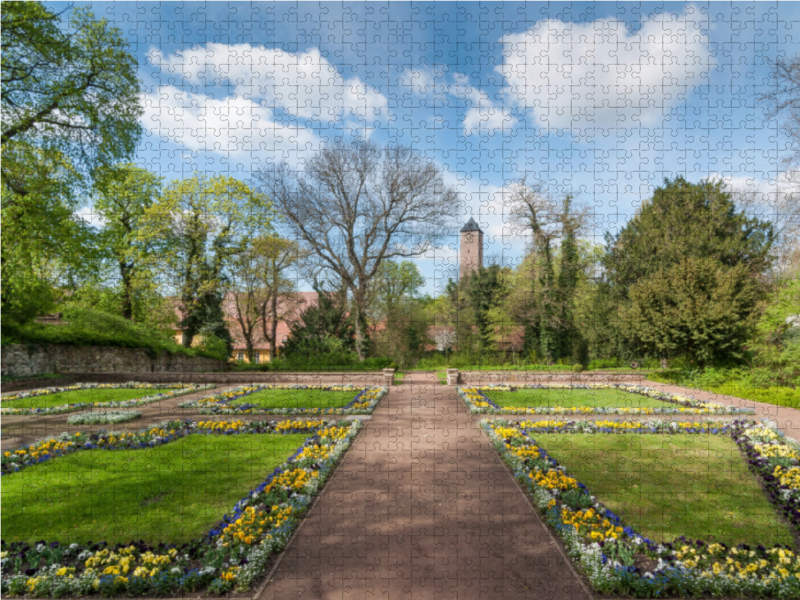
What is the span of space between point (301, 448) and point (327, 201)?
11961 mm

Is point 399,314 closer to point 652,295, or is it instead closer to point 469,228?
point 652,295

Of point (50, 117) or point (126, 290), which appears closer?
point (50, 117)

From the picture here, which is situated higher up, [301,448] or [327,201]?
[327,201]

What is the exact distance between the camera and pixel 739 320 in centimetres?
1562

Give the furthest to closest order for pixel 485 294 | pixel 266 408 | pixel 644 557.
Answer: pixel 485 294 → pixel 266 408 → pixel 644 557

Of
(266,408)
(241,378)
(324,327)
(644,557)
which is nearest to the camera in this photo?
(644,557)

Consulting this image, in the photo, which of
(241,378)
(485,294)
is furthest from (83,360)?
(485,294)

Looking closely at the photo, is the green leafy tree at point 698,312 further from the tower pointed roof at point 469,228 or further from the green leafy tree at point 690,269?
the tower pointed roof at point 469,228

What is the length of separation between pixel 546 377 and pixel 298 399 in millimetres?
10748

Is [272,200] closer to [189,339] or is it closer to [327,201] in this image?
[327,201]

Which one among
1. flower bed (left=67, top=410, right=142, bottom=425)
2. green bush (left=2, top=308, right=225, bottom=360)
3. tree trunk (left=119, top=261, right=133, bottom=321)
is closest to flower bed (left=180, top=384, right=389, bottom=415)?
flower bed (left=67, top=410, right=142, bottom=425)

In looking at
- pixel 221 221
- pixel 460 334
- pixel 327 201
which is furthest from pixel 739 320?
→ pixel 221 221

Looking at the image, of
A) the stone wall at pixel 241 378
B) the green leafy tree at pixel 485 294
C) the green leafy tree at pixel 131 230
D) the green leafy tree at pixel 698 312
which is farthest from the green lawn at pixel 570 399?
the green leafy tree at pixel 131 230

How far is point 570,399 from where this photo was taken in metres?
12.5
